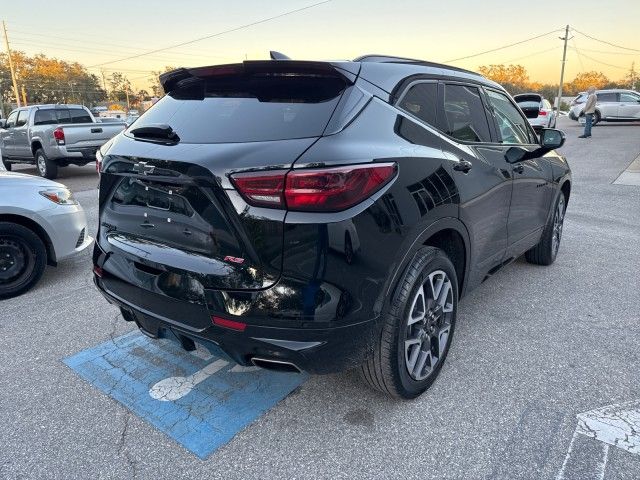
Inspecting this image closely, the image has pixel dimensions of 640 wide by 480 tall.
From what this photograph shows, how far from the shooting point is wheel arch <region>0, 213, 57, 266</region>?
4.05 m

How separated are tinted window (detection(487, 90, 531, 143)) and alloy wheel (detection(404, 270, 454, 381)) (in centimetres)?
147

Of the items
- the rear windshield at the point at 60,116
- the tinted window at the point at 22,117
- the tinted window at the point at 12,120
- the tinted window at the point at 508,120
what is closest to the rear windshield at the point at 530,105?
the rear windshield at the point at 60,116

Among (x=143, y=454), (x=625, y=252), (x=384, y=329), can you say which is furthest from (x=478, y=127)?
(x=625, y=252)

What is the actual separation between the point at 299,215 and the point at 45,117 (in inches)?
514

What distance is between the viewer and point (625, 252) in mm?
5352

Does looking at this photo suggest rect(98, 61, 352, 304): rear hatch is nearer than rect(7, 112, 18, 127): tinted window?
Yes

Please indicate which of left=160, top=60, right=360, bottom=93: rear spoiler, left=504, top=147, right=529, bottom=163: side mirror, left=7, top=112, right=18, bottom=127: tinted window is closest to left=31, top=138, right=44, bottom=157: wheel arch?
left=7, top=112, right=18, bottom=127: tinted window

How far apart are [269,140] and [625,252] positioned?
16.5 ft

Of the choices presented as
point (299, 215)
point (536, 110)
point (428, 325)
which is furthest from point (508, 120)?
point (536, 110)

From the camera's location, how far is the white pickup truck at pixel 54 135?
11258 mm

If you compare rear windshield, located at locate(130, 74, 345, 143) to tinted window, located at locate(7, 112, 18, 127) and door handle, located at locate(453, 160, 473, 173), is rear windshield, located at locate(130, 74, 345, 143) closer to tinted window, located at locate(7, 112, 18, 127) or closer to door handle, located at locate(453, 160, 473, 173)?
door handle, located at locate(453, 160, 473, 173)

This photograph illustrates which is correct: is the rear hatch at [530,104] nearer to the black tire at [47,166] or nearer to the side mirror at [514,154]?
the black tire at [47,166]

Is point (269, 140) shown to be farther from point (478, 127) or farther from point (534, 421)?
point (534, 421)

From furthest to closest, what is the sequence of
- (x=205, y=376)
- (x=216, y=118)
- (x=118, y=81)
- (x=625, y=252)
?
1. (x=118, y=81)
2. (x=625, y=252)
3. (x=205, y=376)
4. (x=216, y=118)
